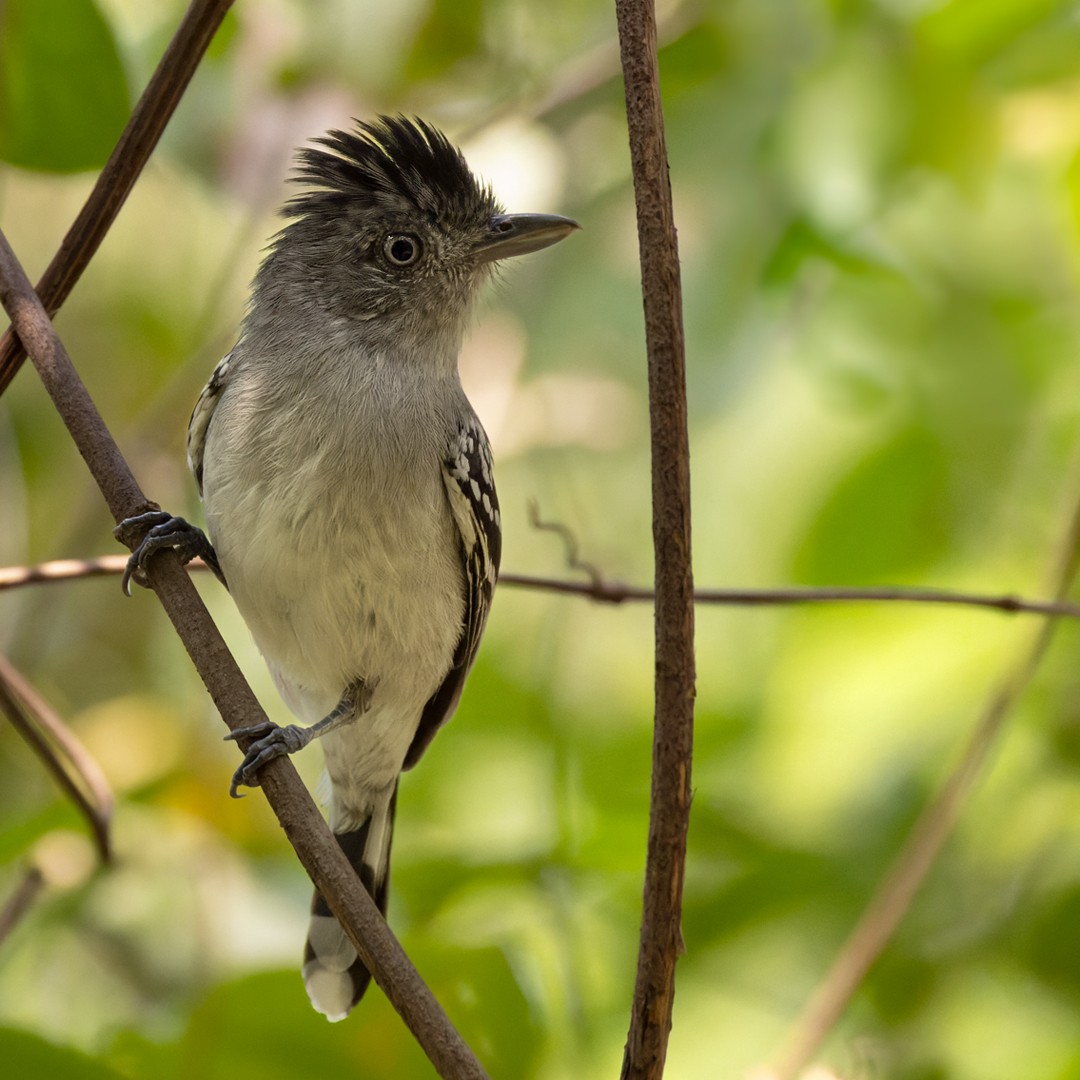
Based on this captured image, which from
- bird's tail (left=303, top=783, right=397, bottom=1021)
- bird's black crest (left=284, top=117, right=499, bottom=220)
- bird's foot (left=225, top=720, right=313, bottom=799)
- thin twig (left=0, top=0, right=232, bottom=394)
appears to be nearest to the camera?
bird's foot (left=225, top=720, right=313, bottom=799)

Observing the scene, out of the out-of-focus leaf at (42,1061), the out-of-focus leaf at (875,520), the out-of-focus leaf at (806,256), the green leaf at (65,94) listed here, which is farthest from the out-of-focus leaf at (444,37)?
the out-of-focus leaf at (42,1061)

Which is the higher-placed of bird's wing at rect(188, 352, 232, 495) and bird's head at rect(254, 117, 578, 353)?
bird's head at rect(254, 117, 578, 353)

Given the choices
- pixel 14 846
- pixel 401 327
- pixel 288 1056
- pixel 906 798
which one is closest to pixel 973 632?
pixel 906 798

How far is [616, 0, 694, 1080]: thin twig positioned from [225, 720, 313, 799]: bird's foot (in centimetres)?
58

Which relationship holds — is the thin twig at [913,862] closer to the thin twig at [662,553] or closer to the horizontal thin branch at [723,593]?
the horizontal thin branch at [723,593]

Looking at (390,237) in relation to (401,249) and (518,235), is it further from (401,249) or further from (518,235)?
(518,235)

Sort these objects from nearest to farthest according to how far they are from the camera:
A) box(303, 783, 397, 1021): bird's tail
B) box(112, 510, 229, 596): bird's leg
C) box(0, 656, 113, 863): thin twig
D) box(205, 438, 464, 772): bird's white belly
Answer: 1. box(112, 510, 229, 596): bird's leg
2. box(0, 656, 113, 863): thin twig
3. box(303, 783, 397, 1021): bird's tail
4. box(205, 438, 464, 772): bird's white belly

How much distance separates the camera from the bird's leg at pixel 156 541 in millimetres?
2086

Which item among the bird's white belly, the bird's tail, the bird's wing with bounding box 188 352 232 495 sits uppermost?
the bird's wing with bounding box 188 352 232 495

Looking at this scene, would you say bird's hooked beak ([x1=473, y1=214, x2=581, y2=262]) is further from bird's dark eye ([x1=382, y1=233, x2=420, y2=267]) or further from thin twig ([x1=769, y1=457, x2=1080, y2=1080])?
thin twig ([x1=769, y1=457, x2=1080, y2=1080])

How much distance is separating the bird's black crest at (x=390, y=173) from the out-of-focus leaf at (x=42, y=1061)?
1999 millimetres

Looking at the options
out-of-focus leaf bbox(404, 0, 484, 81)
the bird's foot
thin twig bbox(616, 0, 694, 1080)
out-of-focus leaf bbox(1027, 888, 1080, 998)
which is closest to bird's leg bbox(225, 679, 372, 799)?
the bird's foot

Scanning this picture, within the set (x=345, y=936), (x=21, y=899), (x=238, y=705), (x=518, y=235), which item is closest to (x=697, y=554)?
(x=518, y=235)

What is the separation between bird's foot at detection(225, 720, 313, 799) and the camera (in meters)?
1.75
